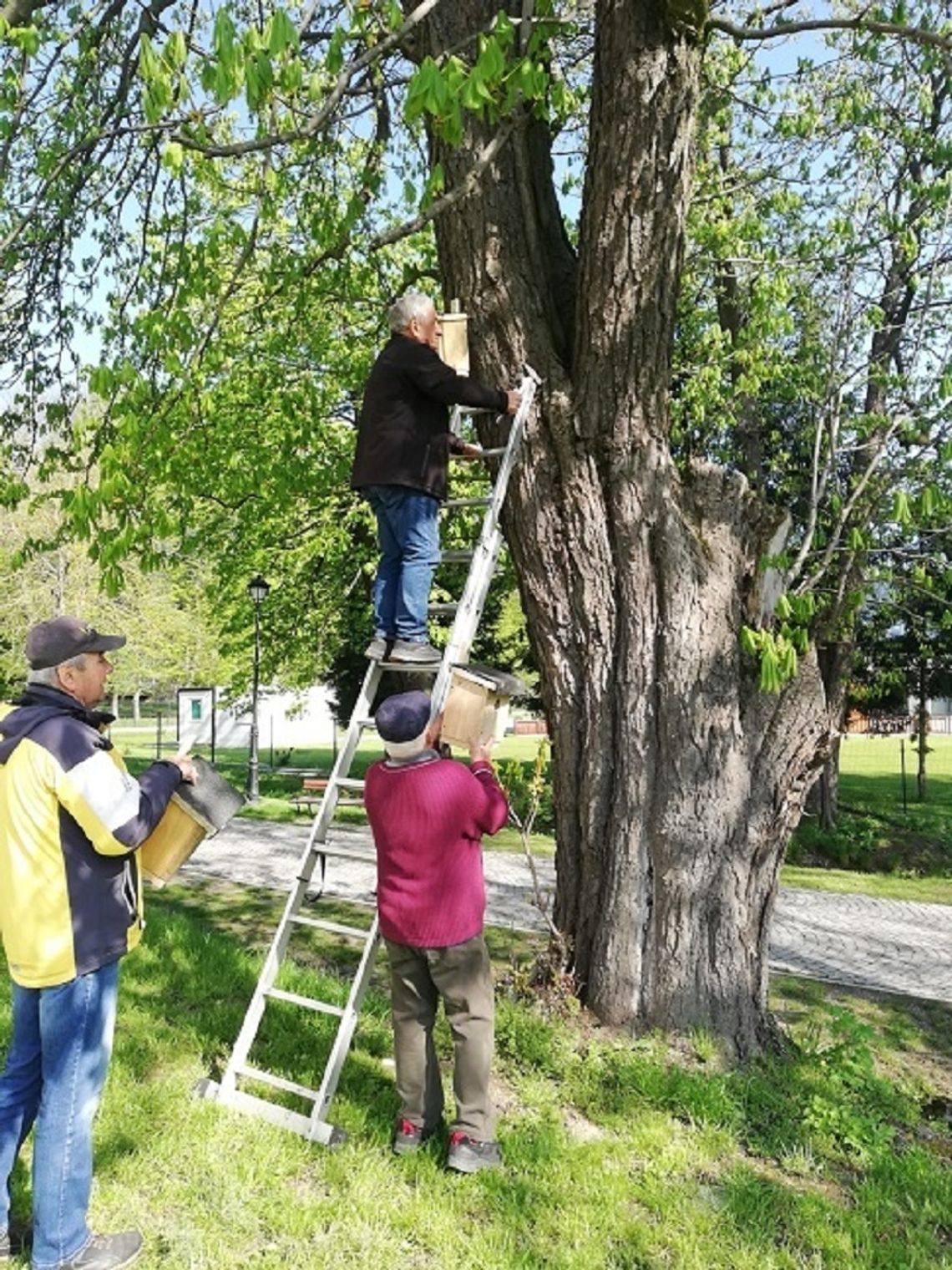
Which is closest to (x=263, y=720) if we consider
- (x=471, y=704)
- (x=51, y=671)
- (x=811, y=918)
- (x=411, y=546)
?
(x=811, y=918)

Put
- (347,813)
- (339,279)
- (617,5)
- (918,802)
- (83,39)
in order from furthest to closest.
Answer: (918,802)
(347,813)
(339,279)
(83,39)
(617,5)

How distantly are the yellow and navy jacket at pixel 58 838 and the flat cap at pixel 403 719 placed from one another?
98 centimetres

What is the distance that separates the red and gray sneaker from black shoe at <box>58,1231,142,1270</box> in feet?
3.88

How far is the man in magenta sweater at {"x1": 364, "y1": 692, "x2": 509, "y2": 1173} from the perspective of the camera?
13.4ft

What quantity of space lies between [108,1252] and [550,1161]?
1.70 metres

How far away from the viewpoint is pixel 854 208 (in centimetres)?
765

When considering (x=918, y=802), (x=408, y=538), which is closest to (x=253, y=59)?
(x=408, y=538)

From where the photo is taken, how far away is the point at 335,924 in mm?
4855

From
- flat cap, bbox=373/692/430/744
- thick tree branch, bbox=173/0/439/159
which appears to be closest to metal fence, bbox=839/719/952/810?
flat cap, bbox=373/692/430/744

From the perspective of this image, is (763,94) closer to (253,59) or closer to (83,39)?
(83,39)

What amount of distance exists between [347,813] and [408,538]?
45.9ft

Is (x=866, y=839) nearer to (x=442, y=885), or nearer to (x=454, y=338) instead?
(x=454, y=338)

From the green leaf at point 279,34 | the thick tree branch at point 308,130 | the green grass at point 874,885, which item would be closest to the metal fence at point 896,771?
the green grass at point 874,885

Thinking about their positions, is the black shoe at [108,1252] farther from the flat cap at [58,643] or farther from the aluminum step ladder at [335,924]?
the flat cap at [58,643]
